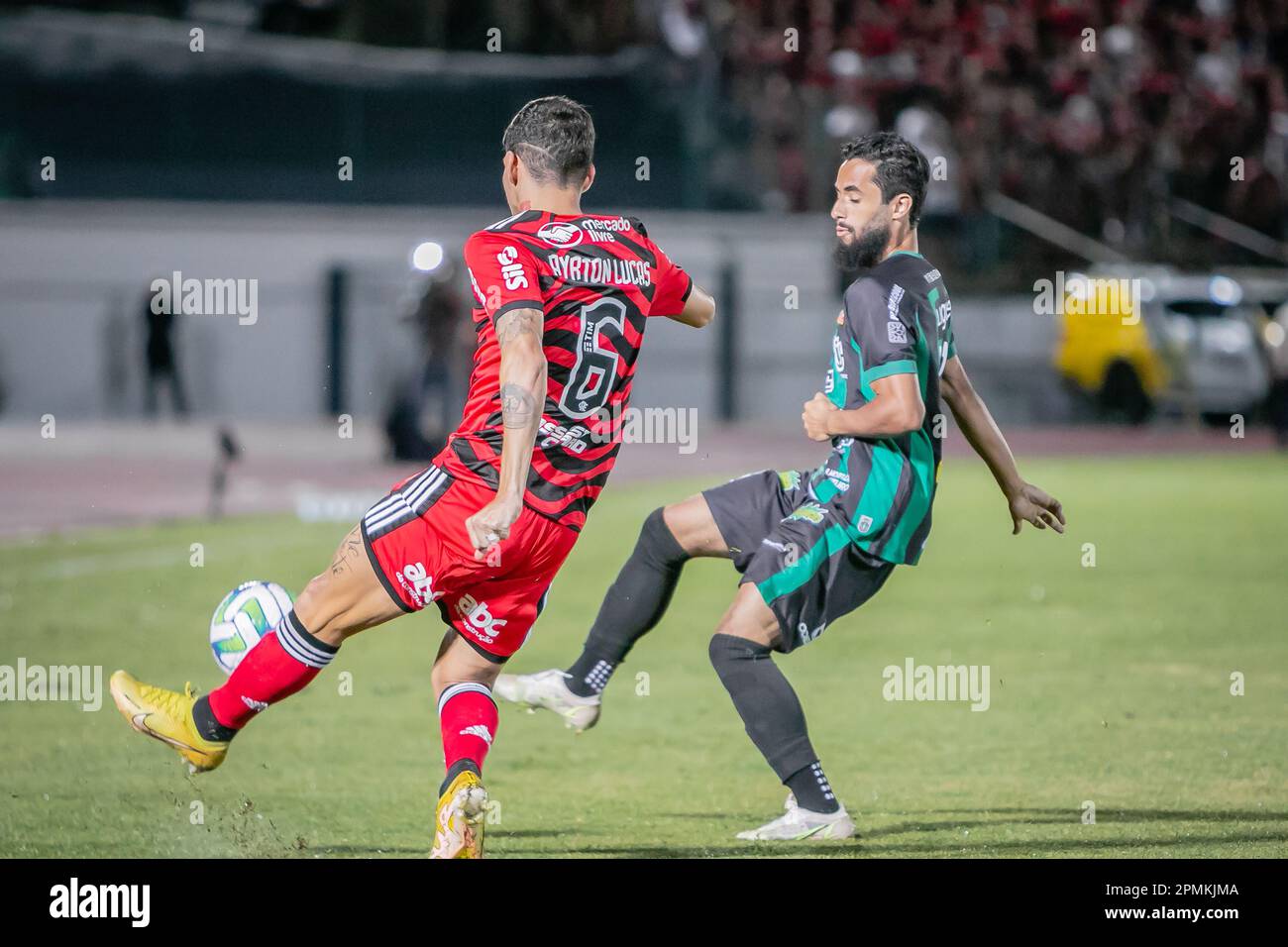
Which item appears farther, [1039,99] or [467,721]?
[1039,99]

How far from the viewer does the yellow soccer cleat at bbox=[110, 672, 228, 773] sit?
5.28 metres

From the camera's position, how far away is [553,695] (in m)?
5.94

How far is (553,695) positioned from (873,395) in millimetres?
1495

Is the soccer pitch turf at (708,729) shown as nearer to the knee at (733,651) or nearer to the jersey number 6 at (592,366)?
the knee at (733,651)

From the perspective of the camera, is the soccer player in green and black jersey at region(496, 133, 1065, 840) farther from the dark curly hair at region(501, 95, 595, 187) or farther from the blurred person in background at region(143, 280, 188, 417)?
the blurred person in background at region(143, 280, 188, 417)

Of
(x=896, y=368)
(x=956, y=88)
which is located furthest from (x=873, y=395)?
(x=956, y=88)

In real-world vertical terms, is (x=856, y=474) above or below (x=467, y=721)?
above

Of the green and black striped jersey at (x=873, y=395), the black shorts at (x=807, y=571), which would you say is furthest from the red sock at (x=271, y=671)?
the green and black striped jersey at (x=873, y=395)

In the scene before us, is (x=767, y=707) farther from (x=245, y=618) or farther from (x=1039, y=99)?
(x=1039, y=99)

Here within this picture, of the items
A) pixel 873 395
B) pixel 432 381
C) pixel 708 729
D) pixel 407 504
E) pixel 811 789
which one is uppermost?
pixel 432 381

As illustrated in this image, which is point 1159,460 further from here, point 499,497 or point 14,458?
point 499,497

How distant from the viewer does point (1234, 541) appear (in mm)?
14133

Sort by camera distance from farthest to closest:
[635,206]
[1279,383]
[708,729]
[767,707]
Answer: [635,206], [1279,383], [708,729], [767,707]
